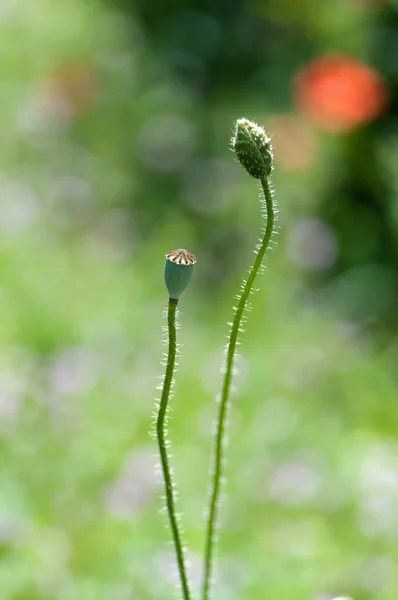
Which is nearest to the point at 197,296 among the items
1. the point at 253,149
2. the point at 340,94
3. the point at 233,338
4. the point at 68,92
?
the point at 340,94

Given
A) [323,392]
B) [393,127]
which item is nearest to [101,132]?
[393,127]

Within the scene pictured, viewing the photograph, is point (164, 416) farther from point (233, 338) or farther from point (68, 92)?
point (68, 92)

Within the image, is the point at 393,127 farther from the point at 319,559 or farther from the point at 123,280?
the point at 319,559

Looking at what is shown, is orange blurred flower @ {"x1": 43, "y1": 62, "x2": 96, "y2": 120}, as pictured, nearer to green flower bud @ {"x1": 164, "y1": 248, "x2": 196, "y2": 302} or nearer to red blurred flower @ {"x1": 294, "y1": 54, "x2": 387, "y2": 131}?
red blurred flower @ {"x1": 294, "y1": 54, "x2": 387, "y2": 131}

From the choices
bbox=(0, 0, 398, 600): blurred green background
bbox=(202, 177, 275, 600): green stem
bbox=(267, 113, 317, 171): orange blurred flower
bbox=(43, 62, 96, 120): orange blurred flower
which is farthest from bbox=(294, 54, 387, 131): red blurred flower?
bbox=(202, 177, 275, 600): green stem

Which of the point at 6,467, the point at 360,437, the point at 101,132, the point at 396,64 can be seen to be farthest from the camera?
the point at 101,132

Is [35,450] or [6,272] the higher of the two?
[6,272]

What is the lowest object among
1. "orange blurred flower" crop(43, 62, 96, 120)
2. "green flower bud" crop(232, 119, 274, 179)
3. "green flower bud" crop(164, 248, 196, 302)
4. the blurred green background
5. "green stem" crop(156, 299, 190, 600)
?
"green stem" crop(156, 299, 190, 600)
